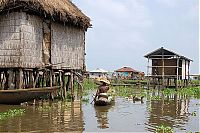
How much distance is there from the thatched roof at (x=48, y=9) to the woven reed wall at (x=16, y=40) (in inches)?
18.4

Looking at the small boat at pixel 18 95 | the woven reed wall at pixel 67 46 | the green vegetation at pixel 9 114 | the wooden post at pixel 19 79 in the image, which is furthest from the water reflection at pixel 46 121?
the woven reed wall at pixel 67 46

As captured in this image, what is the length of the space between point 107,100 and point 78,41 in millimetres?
5578

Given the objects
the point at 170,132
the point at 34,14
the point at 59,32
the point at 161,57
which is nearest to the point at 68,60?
the point at 59,32

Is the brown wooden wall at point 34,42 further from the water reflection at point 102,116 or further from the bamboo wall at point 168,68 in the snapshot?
the bamboo wall at point 168,68

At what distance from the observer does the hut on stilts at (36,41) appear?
1639cm

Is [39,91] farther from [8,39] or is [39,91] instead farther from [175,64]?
[175,64]

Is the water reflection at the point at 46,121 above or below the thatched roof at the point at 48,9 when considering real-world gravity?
below

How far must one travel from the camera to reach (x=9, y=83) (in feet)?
54.5

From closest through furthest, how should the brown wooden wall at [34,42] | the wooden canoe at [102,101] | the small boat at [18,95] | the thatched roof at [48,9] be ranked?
the small boat at [18,95], the thatched roof at [48,9], the brown wooden wall at [34,42], the wooden canoe at [102,101]

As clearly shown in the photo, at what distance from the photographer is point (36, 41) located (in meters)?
17.6

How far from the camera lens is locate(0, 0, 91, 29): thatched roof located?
16.0m

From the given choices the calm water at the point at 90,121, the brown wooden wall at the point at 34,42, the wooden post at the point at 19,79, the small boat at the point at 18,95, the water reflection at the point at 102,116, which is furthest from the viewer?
the brown wooden wall at the point at 34,42

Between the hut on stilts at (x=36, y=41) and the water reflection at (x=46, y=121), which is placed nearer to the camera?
the water reflection at (x=46, y=121)

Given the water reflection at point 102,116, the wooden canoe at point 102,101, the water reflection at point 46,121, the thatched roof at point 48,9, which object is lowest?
the water reflection at point 102,116
